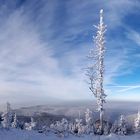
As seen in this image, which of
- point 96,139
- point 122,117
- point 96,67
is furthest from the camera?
point 122,117

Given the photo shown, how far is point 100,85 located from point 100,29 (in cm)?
764

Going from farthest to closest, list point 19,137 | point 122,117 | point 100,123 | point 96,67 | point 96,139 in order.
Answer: point 122,117, point 96,67, point 100,123, point 96,139, point 19,137

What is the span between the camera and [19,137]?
17656 millimetres

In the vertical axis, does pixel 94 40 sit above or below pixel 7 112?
above

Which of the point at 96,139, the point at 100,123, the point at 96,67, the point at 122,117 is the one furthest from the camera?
the point at 122,117

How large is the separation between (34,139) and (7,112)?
116289 mm

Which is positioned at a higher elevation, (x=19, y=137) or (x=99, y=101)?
(x=99, y=101)

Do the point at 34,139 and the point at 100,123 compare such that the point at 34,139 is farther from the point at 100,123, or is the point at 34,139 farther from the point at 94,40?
the point at 94,40

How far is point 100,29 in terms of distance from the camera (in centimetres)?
4681

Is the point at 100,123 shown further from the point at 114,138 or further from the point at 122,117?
the point at 122,117

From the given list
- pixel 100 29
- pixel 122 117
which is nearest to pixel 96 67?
pixel 100 29

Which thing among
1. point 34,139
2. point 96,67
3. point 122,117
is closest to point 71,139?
point 34,139

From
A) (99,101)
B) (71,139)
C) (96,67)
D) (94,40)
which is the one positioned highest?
(94,40)

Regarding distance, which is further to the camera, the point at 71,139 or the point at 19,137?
the point at 71,139
